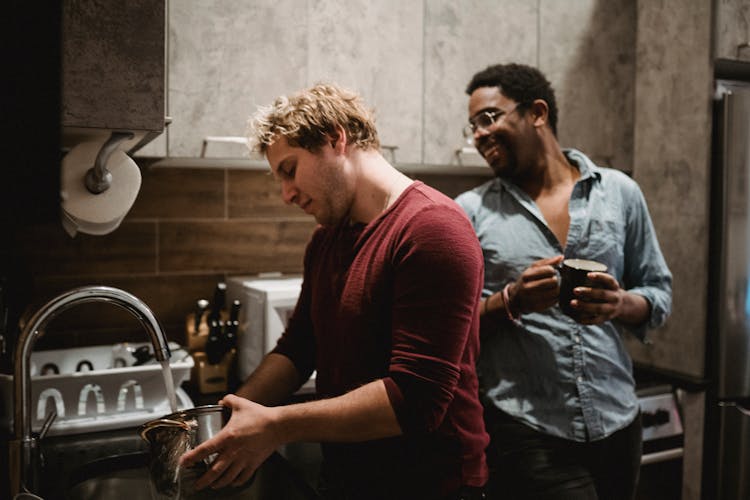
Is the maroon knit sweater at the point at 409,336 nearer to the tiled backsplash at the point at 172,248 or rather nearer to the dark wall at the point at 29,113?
the dark wall at the point at 29,113

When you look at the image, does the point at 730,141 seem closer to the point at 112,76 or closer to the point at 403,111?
the point at 403,111

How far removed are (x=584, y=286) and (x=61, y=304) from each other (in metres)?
0.99

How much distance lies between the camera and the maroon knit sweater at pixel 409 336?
105cm

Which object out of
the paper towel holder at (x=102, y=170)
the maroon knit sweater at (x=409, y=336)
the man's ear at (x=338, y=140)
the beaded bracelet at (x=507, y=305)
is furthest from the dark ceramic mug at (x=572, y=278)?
the paper towel holder at (x=102, y=170)

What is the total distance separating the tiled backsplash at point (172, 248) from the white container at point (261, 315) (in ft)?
0.66

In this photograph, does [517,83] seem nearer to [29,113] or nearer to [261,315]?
[261,315]

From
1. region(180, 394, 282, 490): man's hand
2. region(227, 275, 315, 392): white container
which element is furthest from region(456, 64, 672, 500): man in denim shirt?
region(180, 394, 282, 490): man's hand

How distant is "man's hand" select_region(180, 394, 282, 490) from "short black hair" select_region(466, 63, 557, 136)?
105 cm

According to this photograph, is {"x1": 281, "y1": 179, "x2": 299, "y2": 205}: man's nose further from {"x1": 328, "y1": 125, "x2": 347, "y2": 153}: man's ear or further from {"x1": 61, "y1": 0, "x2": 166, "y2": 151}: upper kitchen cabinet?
{"x1": 61, "y1": 0, "x2": 166, "y2": 151}: upper kitchen cabinet

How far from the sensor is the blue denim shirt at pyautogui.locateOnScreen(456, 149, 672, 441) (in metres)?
1.56

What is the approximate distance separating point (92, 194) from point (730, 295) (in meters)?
1.98

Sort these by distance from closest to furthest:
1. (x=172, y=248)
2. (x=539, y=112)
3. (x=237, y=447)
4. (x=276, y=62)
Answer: (x=237, y=447), (x=539, y=112), (x=276, y=62), (x=172, y=248)

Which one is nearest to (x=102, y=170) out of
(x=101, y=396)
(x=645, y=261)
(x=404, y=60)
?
(x=101, y=396)

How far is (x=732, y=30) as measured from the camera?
88.7 inches
